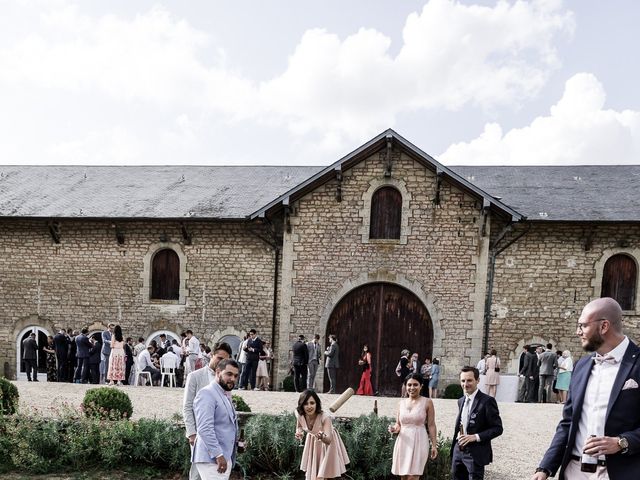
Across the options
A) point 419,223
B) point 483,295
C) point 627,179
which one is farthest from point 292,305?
point 627,179

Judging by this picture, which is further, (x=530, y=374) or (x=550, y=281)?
(x=550, y=281)

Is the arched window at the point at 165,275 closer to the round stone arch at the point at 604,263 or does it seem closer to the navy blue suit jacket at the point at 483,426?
the round stone arch at the point at 604,263

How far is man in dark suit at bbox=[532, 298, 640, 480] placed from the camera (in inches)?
124

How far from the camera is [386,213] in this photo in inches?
605

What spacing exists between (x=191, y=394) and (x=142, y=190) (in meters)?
14.3

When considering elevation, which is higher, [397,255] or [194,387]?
[397,255]

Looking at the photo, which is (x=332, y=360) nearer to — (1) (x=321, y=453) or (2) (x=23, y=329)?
(1) (x=321, y=453)

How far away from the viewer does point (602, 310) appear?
3.23 metres

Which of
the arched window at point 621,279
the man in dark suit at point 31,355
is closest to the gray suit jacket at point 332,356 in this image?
the arched window at point 621,279

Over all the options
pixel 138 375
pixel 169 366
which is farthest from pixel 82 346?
pixel 169 366

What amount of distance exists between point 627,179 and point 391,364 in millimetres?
9270

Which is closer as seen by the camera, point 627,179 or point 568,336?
point 568,336

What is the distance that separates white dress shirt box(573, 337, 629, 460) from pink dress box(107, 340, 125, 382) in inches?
481

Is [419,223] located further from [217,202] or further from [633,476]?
[633,476]
